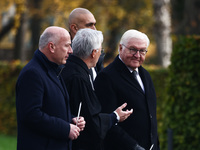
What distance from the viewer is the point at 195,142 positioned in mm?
6703

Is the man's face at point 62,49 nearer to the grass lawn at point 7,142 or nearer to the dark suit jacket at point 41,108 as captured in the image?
the dark suit jacket at point 41,108

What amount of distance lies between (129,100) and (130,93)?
69mm

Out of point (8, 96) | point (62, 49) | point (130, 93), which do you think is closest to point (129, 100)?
point (130, 93)

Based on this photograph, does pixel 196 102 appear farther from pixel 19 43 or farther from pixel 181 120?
pixel 19 43

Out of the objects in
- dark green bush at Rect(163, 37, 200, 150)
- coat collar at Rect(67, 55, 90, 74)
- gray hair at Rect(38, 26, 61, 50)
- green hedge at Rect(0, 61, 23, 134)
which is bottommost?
green hedge at Rect(0, 61, 23, 134)

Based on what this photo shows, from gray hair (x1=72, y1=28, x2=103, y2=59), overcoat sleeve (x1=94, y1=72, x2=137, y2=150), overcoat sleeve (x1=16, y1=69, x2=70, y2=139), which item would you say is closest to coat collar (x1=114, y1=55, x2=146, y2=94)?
overcoat sleeve (x1=94, y1=72, x2=137, y2=150)

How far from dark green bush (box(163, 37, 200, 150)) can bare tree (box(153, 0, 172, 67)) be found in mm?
7912

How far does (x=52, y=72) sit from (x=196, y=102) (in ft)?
12.1

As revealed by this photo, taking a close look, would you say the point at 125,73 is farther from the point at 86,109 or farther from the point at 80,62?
the point at 86,109

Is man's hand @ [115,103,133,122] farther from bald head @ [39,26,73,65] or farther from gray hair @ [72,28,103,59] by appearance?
bald head @ [39,26,73,65]

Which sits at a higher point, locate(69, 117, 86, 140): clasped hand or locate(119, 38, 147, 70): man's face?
locate(119, 38, 147, 70): man's face

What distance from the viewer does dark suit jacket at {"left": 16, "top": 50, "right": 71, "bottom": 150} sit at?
3377 mm

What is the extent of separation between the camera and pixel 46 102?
3492mm

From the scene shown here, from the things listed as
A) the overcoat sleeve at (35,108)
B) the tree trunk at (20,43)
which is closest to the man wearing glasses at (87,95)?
the overcoat sleeve at (35,108)
